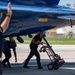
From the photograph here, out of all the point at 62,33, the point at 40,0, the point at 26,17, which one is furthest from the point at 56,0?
the point at 62,33

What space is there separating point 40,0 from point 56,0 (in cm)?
93

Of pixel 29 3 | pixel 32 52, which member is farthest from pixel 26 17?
pixel 32 52

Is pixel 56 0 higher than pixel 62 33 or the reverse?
higher

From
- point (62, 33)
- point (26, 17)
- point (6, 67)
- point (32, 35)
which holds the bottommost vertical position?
point (62, 33)

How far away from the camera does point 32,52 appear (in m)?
16.2

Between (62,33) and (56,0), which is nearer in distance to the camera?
(56,0)

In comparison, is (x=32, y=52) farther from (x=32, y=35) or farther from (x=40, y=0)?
(x=40, y=0)

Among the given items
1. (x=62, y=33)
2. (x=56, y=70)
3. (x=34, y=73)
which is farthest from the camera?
(x=62, y=33)

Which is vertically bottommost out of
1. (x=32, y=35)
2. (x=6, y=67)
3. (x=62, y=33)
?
(x=62, y=33)

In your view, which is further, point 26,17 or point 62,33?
point 62,33

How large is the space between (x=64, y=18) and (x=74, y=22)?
58 cm

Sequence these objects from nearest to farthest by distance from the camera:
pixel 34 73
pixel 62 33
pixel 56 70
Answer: pixel 34 73, pixel 56 70, pixel 62 33

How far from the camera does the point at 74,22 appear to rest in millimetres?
15961

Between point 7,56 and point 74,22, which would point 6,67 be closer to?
point 7,56
